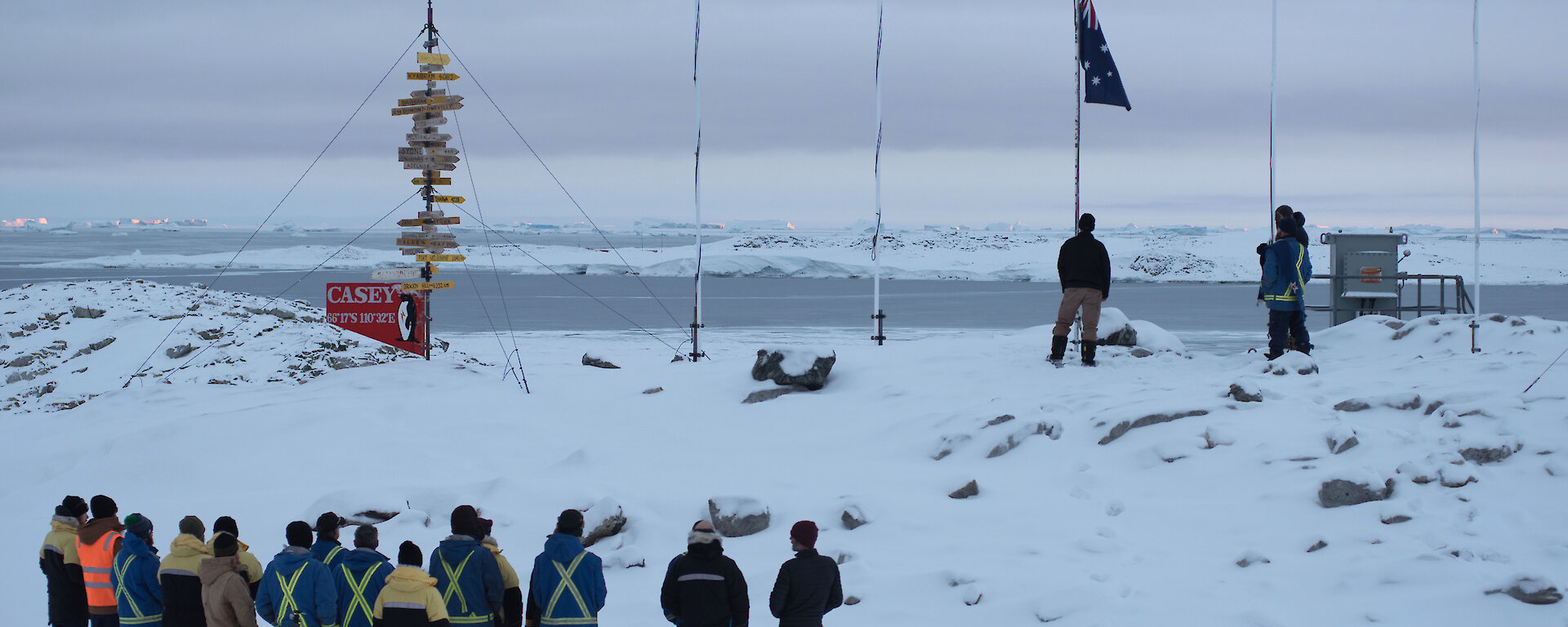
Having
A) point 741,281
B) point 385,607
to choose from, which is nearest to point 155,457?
point 385,607

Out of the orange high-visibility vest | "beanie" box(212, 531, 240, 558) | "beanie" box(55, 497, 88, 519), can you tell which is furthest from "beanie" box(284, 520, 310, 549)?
"beanie" box(55, 497, 88, 519)

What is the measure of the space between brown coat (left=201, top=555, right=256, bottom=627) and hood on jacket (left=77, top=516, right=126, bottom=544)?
1.08 metres

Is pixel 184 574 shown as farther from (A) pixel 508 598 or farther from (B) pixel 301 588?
(A) pixel 508 598

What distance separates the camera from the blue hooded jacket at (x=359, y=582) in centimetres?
507

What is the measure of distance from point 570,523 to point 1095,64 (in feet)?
30.9

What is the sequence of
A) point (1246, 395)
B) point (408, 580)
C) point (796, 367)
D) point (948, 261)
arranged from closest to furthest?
point (408, 580), point (1246, 395), point (796, 367), point (948, 261)

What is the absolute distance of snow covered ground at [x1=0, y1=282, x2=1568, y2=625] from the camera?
6.46 m

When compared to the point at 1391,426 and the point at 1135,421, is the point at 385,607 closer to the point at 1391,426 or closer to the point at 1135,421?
the point at 1135,421

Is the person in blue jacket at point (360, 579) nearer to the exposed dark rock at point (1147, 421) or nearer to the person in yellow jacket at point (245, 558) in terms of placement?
the person in yellow jacket at point (245, 558)

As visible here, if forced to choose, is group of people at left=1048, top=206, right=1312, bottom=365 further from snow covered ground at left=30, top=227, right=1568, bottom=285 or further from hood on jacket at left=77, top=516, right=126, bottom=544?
snow covered ground at left=30, top=227, right=1568, bottom=285

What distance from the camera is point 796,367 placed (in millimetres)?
11625

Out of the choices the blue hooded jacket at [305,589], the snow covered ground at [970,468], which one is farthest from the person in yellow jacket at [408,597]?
the snow covered ground at [970,468]

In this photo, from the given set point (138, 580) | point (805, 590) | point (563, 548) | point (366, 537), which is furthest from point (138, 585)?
point (805, 590)

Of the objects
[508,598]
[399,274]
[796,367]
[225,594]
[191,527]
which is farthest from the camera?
[399,274]
